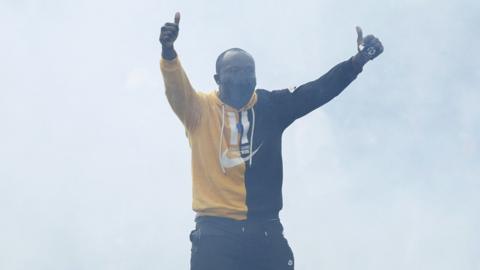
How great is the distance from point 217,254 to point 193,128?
144 centimetres

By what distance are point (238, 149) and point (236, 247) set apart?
1.09m

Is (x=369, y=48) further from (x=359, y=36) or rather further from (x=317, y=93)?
(x=317, y=93)

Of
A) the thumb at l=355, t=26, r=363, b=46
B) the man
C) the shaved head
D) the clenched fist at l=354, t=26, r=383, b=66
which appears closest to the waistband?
the man

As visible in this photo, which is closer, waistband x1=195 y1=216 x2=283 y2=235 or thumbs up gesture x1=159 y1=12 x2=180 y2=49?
thumbs up gesture x1=159 y1=12 x2=180 y2=49

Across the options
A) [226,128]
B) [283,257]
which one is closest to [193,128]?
[226,128]

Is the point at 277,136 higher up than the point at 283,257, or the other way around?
the point at 277,136

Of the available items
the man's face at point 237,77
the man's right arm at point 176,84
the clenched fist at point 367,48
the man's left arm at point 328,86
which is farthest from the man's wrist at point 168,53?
the clenched fist at point 367,48

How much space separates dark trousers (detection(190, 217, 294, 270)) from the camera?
8852 millimetres

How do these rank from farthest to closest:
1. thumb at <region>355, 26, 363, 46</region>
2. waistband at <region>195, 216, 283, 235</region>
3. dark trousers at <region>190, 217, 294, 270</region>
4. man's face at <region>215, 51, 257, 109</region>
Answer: thumb at <region>355, 26, 363, 46</region>, man's face at <region>215, 51, 257, 109</region>, waistband at <region>195, 216, 283, 235</region>, dark trousers at <region>190, 217, 294, 270</region>

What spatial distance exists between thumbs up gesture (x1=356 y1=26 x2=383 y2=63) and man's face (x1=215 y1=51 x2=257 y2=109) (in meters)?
1.23

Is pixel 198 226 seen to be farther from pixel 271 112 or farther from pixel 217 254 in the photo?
pixel 271 112

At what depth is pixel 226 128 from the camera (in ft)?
30.7

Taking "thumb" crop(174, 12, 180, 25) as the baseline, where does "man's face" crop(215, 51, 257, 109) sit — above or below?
below

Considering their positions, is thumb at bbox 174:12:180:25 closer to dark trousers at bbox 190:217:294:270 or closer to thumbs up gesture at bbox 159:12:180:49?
thumbs up gesture at bbox 159:12:180:49
